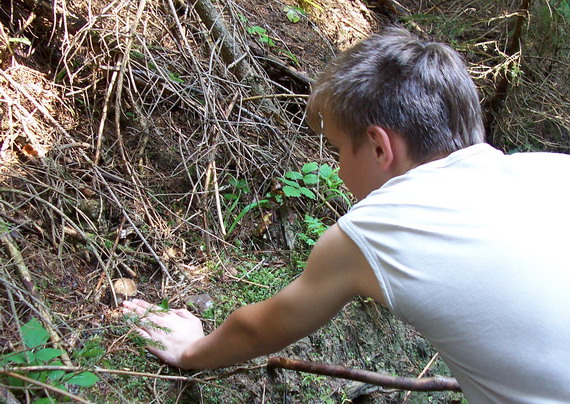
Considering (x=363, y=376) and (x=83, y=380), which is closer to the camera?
(x=83, y=380)

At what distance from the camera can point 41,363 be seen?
1.29 m

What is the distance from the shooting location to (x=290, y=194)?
8.14 feet

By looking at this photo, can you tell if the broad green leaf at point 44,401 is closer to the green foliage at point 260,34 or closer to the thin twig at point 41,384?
the thin twig at point 41,384

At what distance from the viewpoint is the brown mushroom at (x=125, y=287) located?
1.93m

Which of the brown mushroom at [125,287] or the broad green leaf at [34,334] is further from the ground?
the broad green leaf at [34,334]

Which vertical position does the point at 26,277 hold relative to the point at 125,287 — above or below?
above

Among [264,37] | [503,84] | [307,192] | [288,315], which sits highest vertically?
[264,37]

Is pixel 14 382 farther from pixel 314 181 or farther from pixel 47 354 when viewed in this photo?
pixel 314 181

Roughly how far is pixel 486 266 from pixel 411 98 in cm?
52

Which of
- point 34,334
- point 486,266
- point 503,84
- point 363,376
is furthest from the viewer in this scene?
point 503,84

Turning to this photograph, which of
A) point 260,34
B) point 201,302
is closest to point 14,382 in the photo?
point 201,302

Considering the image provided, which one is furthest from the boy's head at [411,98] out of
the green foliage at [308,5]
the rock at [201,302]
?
the green foliage at [308,5]

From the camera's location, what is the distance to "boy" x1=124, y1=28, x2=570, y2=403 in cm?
108

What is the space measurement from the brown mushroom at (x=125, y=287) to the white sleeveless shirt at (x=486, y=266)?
1.11 metres
